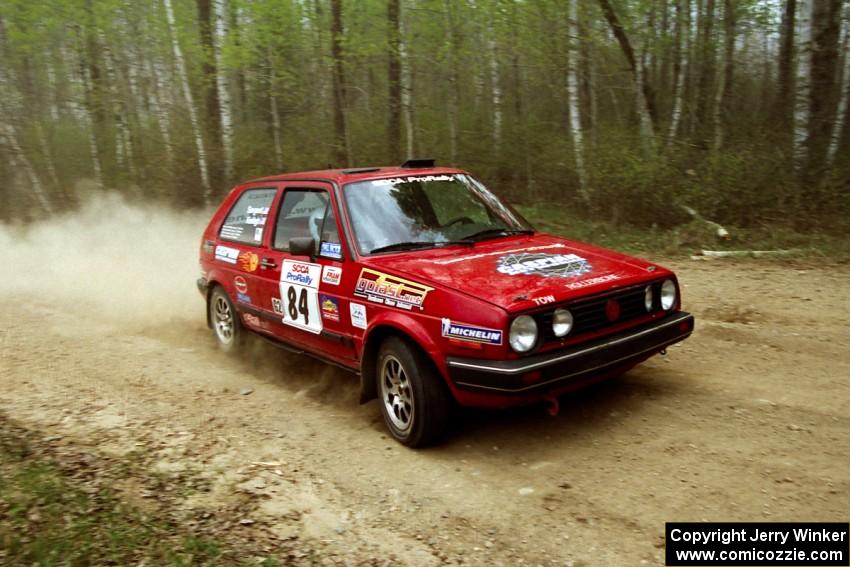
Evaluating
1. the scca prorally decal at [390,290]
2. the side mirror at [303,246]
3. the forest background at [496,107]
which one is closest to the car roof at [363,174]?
the side mirror at [303,246]

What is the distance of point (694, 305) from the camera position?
7.15m

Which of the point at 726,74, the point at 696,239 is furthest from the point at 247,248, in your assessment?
the point at 726,74

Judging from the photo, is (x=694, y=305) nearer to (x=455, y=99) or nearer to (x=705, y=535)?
(x=705, y=535)

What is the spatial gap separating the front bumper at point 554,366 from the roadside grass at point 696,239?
20.2 ft

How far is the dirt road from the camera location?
3350 mm

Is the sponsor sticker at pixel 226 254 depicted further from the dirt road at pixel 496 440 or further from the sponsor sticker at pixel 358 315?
the sponsor sticker at pixel 358 315

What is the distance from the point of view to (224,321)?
6.92 meters

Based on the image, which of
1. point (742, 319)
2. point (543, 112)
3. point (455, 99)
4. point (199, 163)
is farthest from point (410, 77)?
point (742, 319)

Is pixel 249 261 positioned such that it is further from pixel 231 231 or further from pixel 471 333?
pixel 471 333

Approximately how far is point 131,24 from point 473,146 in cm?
1170

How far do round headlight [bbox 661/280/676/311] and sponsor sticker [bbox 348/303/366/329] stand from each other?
2.09 m

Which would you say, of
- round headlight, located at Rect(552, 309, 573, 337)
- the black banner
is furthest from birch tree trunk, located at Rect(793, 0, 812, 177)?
the black banner

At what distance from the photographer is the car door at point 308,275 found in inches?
197

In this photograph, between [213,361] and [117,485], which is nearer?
[117,485]
